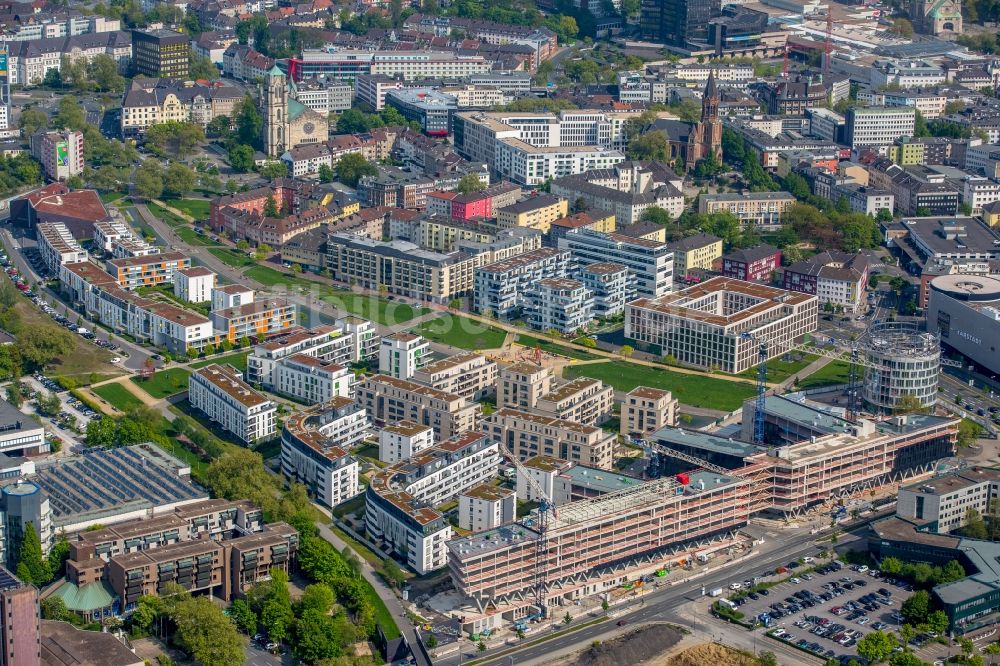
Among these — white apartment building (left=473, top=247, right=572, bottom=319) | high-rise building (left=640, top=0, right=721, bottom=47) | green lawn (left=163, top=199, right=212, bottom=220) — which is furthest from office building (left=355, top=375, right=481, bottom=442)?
high-rise building (left=640, top=0, right=721, bottom=47)

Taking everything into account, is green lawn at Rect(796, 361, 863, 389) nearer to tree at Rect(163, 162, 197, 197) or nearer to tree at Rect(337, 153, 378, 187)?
tree at Rect(337, 153, 378, 187)

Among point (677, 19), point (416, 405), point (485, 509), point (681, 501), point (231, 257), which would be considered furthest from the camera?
point (677, 19)

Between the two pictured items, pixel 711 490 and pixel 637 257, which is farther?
pixel 637 257

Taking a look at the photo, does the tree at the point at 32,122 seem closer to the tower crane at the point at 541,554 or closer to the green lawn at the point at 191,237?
the green lawn at the point at 191,237

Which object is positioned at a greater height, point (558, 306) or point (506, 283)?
point (506, 283)

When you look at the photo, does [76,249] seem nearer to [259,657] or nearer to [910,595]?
[259,657]

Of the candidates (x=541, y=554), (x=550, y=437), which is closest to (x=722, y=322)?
(x=550, y=437)

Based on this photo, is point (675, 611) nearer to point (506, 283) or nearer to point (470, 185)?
point (506, 283)
